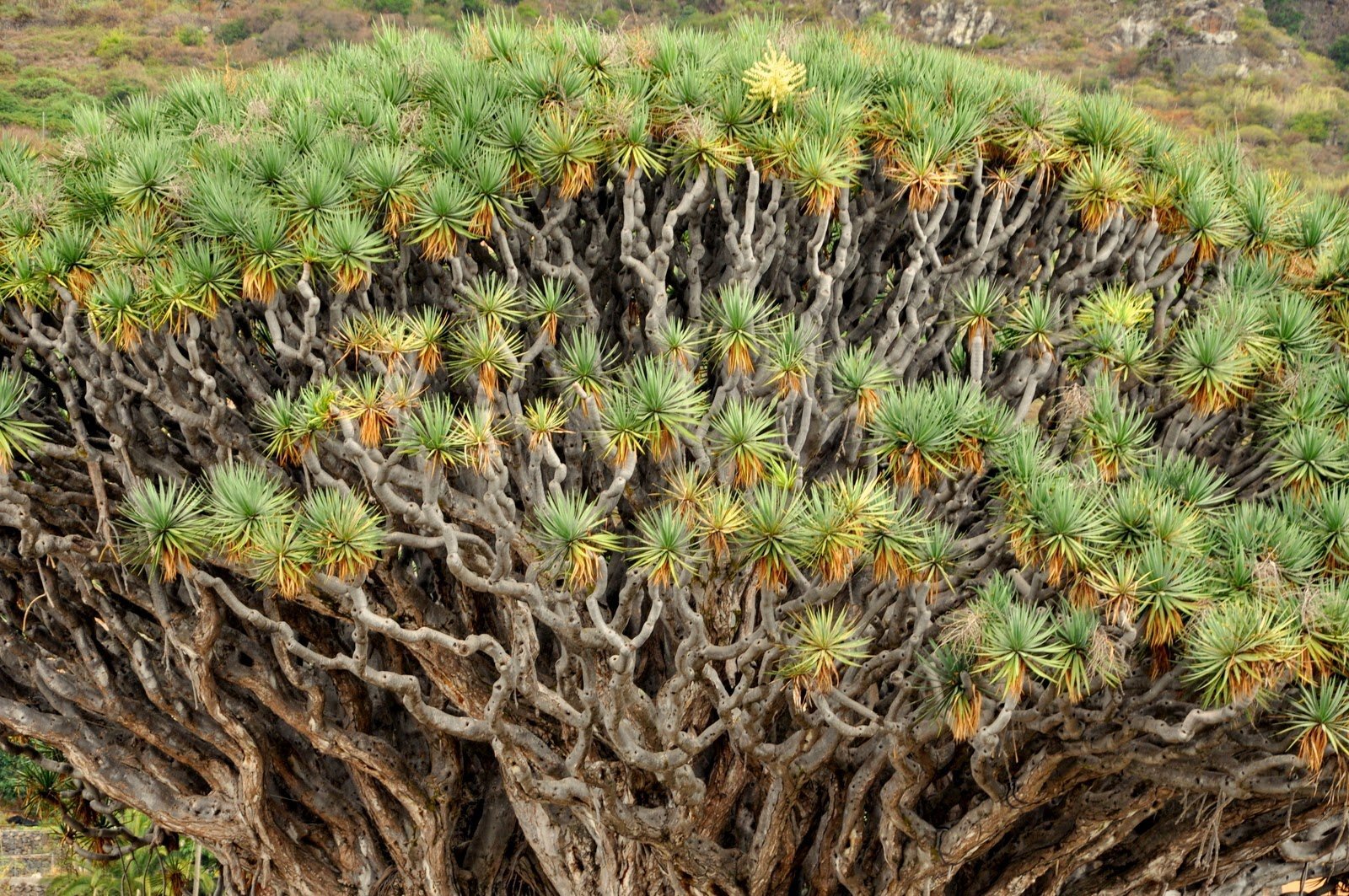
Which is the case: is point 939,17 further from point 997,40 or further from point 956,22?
point 997,40

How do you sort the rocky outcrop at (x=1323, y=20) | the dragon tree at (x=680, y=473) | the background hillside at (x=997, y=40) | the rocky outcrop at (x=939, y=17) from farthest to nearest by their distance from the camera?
the rocky outcrop at (x=1323, y=20), the rocky outcrop at (x=939, y=17), the background hillside at (x=997, y=40), the dragon tree at (x=680, y=473)

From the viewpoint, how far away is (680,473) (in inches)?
240

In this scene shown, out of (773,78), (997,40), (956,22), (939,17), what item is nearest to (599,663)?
(773,78)

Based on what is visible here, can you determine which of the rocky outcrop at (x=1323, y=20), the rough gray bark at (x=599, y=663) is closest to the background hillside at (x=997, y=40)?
the rocky outcrop at (x=1323, y=20)

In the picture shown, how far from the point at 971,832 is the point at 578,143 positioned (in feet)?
13.6

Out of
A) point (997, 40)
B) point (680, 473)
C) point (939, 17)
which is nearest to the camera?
point (680, 473)

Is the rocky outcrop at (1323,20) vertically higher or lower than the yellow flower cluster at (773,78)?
lower

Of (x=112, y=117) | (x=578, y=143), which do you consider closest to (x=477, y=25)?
(x=578, y=143)

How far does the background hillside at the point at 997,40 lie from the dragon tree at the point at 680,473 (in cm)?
1191

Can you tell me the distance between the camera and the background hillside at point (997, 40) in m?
20.8

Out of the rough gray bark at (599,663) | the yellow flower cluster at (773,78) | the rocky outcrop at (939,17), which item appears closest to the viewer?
the rough gray bark at (599,663)

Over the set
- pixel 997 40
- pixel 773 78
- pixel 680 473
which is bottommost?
pixel 997 40

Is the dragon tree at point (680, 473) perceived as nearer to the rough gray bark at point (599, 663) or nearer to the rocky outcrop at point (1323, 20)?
the rough gray bark at point (599, 663)

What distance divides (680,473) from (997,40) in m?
21.3
